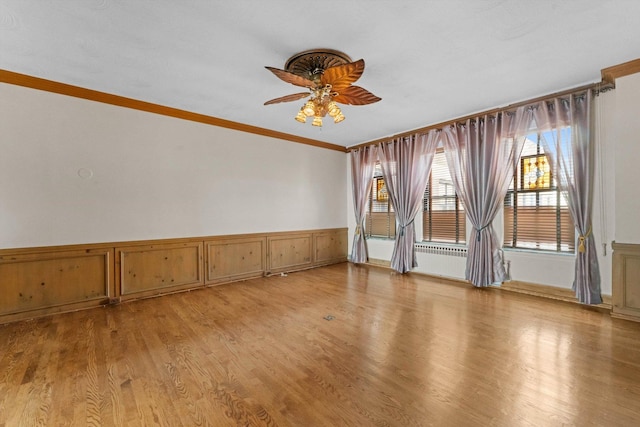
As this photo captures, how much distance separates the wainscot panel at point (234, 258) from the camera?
465 cm

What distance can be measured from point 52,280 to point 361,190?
5.37m

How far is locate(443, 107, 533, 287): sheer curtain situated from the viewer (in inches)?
158

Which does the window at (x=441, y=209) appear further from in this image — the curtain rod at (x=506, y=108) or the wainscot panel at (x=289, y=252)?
the wainscot panel at (x=289, y=252)

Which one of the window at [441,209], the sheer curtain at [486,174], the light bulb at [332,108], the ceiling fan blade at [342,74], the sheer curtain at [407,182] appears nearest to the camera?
the ceiling fan blade at [342,74]

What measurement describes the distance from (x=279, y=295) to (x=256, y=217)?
5.65 feet

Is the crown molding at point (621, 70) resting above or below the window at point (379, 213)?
above

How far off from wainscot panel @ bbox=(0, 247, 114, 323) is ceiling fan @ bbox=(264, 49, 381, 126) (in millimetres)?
3324

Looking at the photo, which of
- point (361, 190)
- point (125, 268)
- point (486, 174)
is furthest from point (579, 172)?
point (125, 268)

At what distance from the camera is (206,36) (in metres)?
2.44

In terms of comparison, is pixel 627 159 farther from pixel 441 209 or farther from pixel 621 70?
pixel 441 209

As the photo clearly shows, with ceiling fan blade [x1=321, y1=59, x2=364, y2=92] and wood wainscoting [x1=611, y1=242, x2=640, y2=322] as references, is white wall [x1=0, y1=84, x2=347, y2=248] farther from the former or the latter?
wood wainscoting [x1=611, y1=242, x2=640, y2=322]

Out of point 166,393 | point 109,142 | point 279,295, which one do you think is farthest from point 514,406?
point 109,142

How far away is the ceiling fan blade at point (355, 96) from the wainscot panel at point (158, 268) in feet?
10.5

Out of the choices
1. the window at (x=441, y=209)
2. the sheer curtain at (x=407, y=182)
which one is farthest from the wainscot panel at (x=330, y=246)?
the window at (x=441, y=209)
